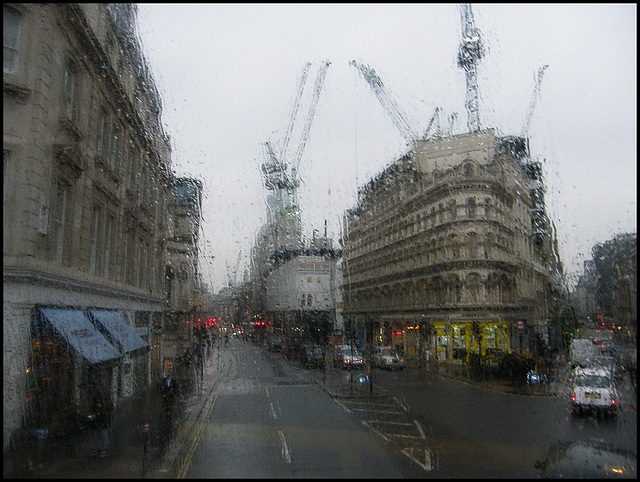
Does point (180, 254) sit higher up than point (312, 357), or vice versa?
point (180, 254)

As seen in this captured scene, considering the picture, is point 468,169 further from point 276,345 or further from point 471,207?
point 276,345

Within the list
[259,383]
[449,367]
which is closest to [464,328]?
[449,367]

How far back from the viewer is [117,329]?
17766mm

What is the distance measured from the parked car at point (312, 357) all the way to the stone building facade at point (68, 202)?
16.5m

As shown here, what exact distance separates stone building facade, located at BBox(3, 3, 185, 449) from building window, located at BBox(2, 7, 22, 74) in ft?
0.07

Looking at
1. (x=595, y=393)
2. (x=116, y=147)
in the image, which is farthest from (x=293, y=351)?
(x=595, y=393)

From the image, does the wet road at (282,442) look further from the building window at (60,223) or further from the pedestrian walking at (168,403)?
the building window at (60,223)

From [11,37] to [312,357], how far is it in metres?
29.3

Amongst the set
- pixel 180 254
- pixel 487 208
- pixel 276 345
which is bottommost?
pixel 276 345

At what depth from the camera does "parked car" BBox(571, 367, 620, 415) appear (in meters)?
15.6

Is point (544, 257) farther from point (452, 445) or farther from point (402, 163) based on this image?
point (452, 445)

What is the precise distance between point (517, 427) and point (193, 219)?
89.3 feet

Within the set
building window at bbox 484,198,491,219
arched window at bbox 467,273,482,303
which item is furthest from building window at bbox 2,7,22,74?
arched window at bbox 467,273,482,303

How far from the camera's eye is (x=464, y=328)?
4169cm
